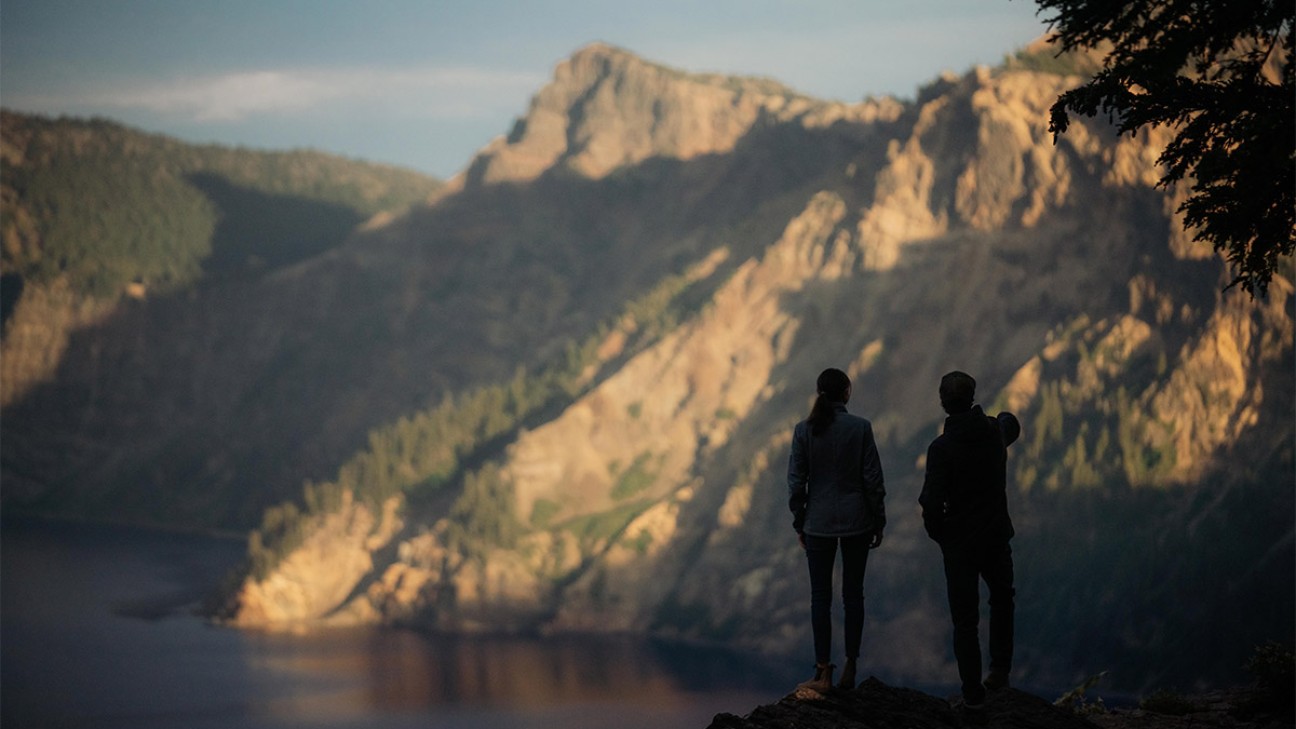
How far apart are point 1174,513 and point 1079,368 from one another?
14830mm

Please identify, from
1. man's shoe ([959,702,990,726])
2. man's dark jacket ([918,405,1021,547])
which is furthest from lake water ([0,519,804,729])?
man's dark jacket ([918,405,1021,547])

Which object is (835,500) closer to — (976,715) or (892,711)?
(892,711)

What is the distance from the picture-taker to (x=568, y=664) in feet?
390

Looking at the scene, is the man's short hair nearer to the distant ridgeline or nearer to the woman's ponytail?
the woman's ponytail

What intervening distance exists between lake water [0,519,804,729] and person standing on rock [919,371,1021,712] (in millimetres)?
82277

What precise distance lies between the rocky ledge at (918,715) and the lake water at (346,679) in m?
80.9

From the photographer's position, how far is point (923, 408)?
4542 inches

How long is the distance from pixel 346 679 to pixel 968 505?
109 meters

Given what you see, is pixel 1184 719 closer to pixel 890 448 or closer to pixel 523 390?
pixel 890 448

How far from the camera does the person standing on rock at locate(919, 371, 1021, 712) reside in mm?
14336

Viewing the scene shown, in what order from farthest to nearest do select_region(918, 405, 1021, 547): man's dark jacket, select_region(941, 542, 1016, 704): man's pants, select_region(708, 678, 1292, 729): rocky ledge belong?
1. select_region(941, 542, 1016, 704): man's pants
2. select_region(918, 405, 1021, 547): man's dark jacket
3. select_region(708, 678, 1292, 729): rocky ledge

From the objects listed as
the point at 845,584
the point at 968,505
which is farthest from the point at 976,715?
the point at 968,505

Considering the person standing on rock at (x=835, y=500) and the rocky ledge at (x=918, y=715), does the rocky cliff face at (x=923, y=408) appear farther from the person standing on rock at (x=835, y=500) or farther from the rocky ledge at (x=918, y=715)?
the person standing on rock at (x=835, y=500)

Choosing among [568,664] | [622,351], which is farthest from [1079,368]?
[622,351]
